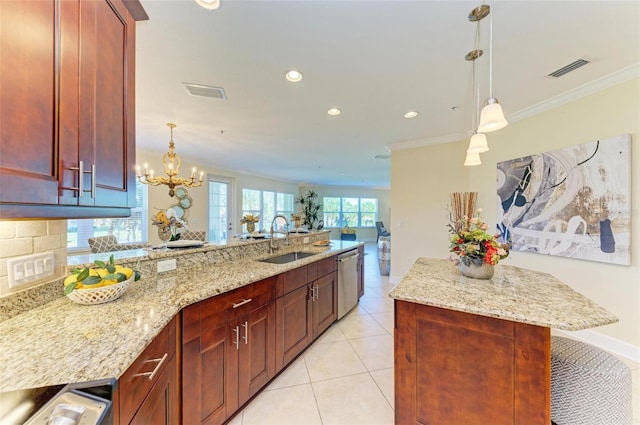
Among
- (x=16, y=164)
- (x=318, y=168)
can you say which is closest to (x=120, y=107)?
(x=16, y=164)

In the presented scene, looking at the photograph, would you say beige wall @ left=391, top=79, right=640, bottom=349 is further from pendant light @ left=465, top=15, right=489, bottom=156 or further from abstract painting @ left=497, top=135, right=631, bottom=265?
pendant light @ left=465, top=15, right=489, bottom=156

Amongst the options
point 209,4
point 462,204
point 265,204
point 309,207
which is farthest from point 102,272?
point 309,207

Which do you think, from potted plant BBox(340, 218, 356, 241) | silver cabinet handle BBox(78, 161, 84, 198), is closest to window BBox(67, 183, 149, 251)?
silver cabinet handle BBox(78, 161, 84, 198)

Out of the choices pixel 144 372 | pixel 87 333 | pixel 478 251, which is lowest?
pixel 144 372

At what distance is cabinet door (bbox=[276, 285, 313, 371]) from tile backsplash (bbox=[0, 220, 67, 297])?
4.25 ft

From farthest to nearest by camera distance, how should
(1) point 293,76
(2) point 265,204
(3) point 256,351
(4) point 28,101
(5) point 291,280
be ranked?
(2) point 265,204, (1) point 293,76, (5) point 291,280, (3) point 256,351, (4) point 28,101

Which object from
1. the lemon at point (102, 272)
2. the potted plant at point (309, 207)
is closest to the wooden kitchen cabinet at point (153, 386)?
the lemon at point (102, 272)

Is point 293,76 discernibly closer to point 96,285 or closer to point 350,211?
point 96,285

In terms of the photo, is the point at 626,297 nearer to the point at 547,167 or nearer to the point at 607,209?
the point at 607,209

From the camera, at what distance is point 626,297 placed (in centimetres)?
224

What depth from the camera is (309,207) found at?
33.2ft

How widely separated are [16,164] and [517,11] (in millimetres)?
2534

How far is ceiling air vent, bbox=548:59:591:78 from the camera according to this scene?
208 cm

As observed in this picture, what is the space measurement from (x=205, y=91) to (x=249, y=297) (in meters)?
2.12
